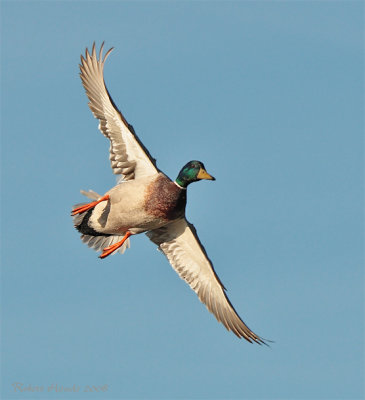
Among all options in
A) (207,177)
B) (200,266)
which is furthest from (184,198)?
(200,266)

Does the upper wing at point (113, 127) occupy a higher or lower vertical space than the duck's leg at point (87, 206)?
higher

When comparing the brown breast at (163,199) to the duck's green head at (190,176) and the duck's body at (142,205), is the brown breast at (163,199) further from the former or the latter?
the duck's green head at (190,176)

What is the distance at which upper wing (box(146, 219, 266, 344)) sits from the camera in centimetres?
1725

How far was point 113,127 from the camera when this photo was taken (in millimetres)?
16594

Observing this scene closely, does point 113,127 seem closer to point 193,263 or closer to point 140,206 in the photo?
point 140,206

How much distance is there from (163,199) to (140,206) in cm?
36

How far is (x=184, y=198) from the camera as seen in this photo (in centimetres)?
1644

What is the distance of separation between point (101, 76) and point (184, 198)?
223 cm

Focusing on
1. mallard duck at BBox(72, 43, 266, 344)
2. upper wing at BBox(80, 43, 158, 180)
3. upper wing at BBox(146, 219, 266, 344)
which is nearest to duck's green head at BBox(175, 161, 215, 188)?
mallard duck at BBox(72, 43, 266, 344)

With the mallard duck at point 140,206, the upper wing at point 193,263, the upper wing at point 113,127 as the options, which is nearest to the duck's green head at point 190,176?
the mallard duck at point 140,206

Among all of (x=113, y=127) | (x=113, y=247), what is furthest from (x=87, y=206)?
(x=113, y=127)

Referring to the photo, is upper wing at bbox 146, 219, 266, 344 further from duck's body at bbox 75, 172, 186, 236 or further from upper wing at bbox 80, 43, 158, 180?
upper wing at bbox 80, 43, 158, 180

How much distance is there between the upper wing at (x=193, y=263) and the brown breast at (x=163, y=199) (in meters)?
1.00

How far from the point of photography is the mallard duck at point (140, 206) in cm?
1634
